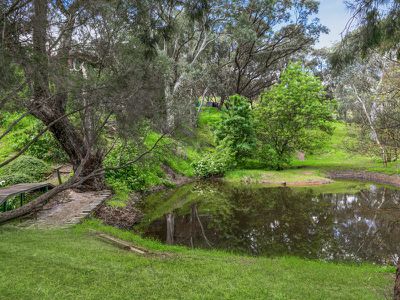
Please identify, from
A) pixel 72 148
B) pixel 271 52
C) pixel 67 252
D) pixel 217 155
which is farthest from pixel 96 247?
pixel 271 52

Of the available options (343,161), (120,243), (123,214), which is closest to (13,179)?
(123,214)

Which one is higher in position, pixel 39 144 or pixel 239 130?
pixel 239 130

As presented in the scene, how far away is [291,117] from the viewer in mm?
23344

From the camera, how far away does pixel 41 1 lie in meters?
6.28

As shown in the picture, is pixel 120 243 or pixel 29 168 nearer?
pixel 120 243

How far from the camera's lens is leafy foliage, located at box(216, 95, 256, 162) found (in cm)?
2294

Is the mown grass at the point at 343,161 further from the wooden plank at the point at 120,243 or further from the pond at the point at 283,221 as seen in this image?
the wooden plank at the point at 120,243

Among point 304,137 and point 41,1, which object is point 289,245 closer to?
point 41,1

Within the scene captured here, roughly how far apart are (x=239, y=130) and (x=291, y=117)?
3.70 metres

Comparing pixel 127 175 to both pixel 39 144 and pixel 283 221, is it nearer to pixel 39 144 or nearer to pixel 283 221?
pixel 39 144

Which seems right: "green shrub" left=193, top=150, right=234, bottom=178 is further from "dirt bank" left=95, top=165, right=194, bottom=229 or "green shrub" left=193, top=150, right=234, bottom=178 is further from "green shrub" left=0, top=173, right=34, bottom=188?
"green shrub" left=0, top=173, right=34, bottom=188

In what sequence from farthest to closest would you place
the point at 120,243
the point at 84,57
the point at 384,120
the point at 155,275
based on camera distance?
1. the point at 384,120
2. the point at 84,57
3. the point at 120,243
4. the point at 155,275

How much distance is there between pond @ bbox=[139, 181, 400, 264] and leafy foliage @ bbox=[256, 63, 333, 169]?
18.4 ft

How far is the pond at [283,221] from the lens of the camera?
966 centimetres
